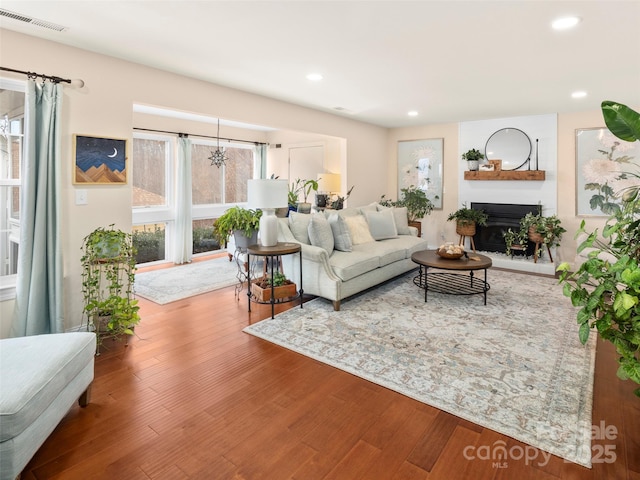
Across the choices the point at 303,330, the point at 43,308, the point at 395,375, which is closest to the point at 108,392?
the point at 43,308

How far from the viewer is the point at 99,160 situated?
3.36 metres

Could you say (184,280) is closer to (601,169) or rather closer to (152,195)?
(152,195)

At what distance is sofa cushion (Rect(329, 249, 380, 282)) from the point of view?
13.1 feet

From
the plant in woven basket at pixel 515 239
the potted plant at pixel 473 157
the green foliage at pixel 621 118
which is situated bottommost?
the plant in woven basket at pixel 515 239

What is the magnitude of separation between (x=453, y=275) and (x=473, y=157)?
8.30ft

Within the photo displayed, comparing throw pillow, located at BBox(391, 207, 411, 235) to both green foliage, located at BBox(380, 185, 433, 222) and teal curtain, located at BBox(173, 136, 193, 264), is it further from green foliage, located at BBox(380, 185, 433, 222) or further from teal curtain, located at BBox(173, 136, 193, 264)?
teal curtain, located at BBox(173, 136, 193, 264)

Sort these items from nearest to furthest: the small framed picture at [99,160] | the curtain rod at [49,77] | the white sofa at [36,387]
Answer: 1. the white sofa at [36,387]
2. the curtain rod at [49,77]
3. the small framed picture at [99,160]

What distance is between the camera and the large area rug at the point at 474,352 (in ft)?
6.99

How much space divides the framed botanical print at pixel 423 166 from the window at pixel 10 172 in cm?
625

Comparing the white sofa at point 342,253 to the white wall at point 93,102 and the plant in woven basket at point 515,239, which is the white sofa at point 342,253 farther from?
the plant in woven basket at point 515,239

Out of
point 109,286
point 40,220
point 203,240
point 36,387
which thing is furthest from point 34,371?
point 203,240

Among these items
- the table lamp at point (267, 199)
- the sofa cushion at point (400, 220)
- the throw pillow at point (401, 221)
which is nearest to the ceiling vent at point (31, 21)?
the table lamp at point (267, 199)

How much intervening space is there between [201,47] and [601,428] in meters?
3.94

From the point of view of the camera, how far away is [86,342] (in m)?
2.15
